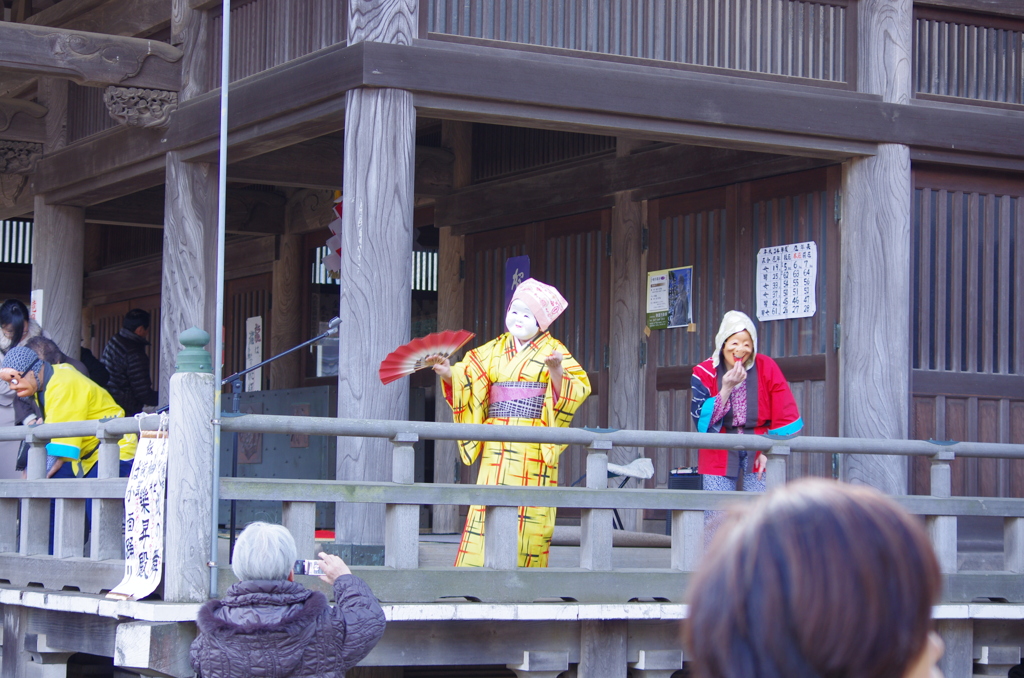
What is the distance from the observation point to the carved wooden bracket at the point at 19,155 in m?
9.47

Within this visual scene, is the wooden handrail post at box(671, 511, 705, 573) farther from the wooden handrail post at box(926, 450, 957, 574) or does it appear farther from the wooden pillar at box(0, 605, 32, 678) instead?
the wooden pillar at box(0, 605, 32, 678)

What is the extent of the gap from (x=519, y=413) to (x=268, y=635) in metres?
2.38

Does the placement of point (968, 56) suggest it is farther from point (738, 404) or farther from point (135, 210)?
point (135, 210)

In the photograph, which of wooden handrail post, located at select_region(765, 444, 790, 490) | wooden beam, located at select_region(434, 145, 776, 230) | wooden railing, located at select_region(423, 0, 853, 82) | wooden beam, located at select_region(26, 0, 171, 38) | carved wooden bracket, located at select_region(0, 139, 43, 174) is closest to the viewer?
wooden handrail post, located at select_region(765, 444, 790, 490)

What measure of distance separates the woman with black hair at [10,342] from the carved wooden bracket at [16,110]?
93.6 inches

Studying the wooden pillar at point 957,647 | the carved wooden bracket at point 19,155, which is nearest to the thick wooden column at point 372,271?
the wooden pillar at point 957,647

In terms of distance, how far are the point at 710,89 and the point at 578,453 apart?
2.95 m

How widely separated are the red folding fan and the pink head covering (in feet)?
1.48

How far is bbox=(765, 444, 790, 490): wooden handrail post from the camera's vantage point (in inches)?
229

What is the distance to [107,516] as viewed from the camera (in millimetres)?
5508

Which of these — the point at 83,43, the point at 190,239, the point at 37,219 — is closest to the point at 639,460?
the point at 190,239

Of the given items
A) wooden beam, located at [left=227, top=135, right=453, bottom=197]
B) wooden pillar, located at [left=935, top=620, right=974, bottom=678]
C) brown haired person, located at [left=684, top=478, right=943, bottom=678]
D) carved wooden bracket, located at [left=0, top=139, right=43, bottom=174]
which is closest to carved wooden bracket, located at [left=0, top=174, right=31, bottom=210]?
carved wooden bracket, located at [left=0, top=139, right=43, bottom=174]

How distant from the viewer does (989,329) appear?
24.2 feet

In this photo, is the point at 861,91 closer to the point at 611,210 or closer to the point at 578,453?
the point at 611,210
